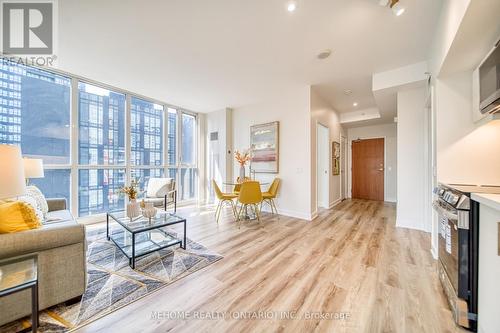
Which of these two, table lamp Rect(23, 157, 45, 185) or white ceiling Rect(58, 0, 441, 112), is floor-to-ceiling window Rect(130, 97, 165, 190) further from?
table lamp Rect(23, 157, 45, 185)

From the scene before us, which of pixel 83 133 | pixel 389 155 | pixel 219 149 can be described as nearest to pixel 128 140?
pixel 83 133

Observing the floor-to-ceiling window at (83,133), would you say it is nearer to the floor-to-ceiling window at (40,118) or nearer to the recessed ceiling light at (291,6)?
the floor-to-ceiling window at (40,118)

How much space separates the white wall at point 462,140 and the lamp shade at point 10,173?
3603mm

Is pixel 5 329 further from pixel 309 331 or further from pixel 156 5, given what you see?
pixel 156 5

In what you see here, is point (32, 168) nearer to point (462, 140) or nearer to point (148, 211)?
point (148, 211)

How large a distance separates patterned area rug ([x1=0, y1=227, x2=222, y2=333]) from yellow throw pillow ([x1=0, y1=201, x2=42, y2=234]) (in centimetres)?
67

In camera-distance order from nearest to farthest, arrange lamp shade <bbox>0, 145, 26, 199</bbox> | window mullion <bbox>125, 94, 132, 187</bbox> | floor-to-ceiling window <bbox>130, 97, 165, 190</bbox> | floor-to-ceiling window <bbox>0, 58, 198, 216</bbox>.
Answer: lamp shade <bbox>0, 145, 26, 199</bbox>
floor-to-ceiling window <bbox>0, 58, 198, 216</bbox>
window mullion <bbox>125, 94, 132, 187</bbox>
floor-to-ceiling window <bbox>130, 97, 165, 190</bbox>

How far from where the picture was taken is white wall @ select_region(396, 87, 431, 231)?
3266mm

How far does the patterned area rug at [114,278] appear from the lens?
140 cm

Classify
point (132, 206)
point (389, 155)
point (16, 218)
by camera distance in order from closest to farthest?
point (16, 218), point (132, 206), point (389, 155)

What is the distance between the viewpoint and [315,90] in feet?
13.6

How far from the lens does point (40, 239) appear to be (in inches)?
54.8

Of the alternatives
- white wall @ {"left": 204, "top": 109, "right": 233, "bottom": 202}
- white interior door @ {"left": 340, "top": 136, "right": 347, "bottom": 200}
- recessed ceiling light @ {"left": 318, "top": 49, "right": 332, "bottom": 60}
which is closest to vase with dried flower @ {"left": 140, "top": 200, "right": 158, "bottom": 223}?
white wall @ {"left": 204, "top": 109, "right": 233, "bottom": 202}

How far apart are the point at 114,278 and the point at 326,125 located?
Result: 489 centimetres
